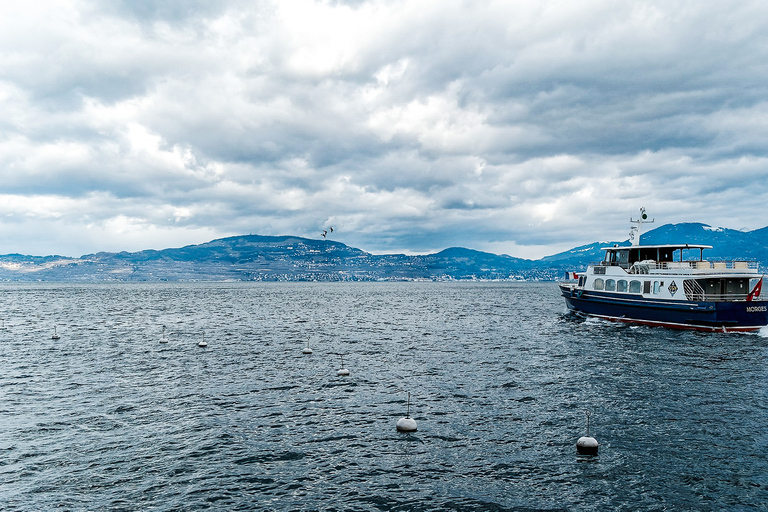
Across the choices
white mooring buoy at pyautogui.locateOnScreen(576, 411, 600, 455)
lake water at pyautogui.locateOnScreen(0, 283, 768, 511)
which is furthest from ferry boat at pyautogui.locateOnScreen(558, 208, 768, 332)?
white mooring buoy at pyautogui.locateOnScreen(576, 411, 600, 455)

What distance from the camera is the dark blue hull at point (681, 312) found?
162 feet

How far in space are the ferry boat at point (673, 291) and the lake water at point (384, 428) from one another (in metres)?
5.93

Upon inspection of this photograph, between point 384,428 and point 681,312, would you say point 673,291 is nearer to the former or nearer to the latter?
point 681,312

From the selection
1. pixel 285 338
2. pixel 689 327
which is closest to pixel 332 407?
pixel 285 338

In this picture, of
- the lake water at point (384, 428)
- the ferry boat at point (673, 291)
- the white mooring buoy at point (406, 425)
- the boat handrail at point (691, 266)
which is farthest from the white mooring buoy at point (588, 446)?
the boat handrail at point (691, 266)

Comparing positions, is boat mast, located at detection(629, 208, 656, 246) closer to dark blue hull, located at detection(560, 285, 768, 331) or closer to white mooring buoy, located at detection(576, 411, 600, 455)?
dark blue hull, located at detection(560, 285, 768, 331)

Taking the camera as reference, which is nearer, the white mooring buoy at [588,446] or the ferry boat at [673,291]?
the white mooring buoy at [588,446]

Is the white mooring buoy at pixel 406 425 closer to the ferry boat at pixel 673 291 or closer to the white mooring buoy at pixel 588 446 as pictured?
the white mooring buoy at pixel 588 446

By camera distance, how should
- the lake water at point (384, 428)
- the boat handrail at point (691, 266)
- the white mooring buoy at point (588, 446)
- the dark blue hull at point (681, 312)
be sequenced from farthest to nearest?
the boat handrail at point (691, 266), the dark blue hull at point (681, 312), the white mooring buoy at point (588, 446), the lake water at point (384, 428)

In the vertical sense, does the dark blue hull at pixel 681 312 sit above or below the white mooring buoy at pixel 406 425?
above

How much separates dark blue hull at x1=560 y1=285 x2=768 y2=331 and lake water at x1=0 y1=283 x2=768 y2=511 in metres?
5.37

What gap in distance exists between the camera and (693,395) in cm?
2748

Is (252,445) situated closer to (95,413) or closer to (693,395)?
(95,413)

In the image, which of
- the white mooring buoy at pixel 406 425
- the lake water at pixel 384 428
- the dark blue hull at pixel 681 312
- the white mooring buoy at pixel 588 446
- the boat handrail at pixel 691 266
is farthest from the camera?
the boat handrail at pixel 691 266
